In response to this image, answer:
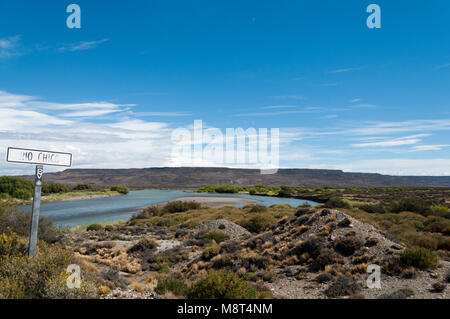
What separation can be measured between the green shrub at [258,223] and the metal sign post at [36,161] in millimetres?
19363

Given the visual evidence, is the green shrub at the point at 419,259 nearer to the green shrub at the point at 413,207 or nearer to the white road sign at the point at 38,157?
the white road sign at the point at 38,157

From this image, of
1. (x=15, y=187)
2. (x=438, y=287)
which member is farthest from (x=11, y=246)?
(x=15, y=187)

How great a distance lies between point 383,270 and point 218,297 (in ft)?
21.8

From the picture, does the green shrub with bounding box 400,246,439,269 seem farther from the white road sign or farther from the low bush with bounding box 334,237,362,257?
the white road sign

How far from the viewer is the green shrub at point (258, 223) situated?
24.3m

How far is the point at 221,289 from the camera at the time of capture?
25.8 ft

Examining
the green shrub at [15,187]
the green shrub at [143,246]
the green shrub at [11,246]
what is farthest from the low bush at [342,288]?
the green shrub at [15,187]

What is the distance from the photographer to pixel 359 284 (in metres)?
10.0

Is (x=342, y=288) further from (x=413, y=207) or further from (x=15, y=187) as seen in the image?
(x=15, y=187)

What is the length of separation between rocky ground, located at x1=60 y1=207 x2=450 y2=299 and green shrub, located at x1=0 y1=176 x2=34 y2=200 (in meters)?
54.4

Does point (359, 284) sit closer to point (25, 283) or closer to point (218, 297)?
point (218, 297)

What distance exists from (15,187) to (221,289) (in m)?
72.4

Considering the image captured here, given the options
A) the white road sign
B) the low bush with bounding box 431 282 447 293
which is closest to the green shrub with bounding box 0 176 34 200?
the white road sign
